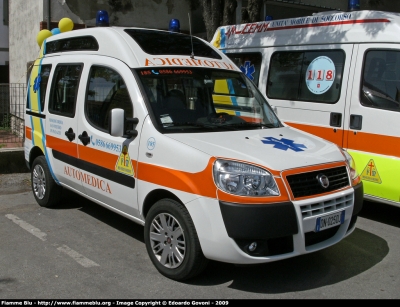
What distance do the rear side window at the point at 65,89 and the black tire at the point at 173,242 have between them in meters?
1.93

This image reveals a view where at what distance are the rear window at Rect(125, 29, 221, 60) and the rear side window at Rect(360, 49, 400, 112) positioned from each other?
1851 mm

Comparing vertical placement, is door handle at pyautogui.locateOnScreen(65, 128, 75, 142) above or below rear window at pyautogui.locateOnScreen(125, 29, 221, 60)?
below

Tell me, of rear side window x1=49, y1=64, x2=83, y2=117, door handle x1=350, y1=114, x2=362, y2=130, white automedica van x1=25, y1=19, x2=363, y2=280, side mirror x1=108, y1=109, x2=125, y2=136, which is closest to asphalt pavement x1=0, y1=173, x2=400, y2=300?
white automedica van x1=25, y1=19, x2=363, y2=280

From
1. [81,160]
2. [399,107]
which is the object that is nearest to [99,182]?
[81,160]

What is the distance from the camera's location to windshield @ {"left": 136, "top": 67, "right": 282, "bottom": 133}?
4750mm

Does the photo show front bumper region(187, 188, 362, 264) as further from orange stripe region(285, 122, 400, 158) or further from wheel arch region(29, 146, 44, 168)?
wheel arch region(29, 146, 44, 168)

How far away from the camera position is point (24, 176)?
8.79 metres

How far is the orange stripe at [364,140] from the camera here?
226 inches

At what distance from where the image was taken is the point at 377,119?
591 centimetres

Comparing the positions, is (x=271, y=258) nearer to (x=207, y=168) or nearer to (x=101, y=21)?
(x=207, y=168)

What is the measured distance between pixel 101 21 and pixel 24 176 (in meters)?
3.47

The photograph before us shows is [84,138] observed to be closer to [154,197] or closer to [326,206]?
[154,197]

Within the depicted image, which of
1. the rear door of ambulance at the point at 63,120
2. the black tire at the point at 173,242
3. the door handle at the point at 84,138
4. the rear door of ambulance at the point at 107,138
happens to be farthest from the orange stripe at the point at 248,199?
the rear door of ambulance at the point at 63,120

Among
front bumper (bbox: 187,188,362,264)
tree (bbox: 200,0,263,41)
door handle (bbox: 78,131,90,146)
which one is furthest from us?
tree (bbox: 200,0,263,41)
